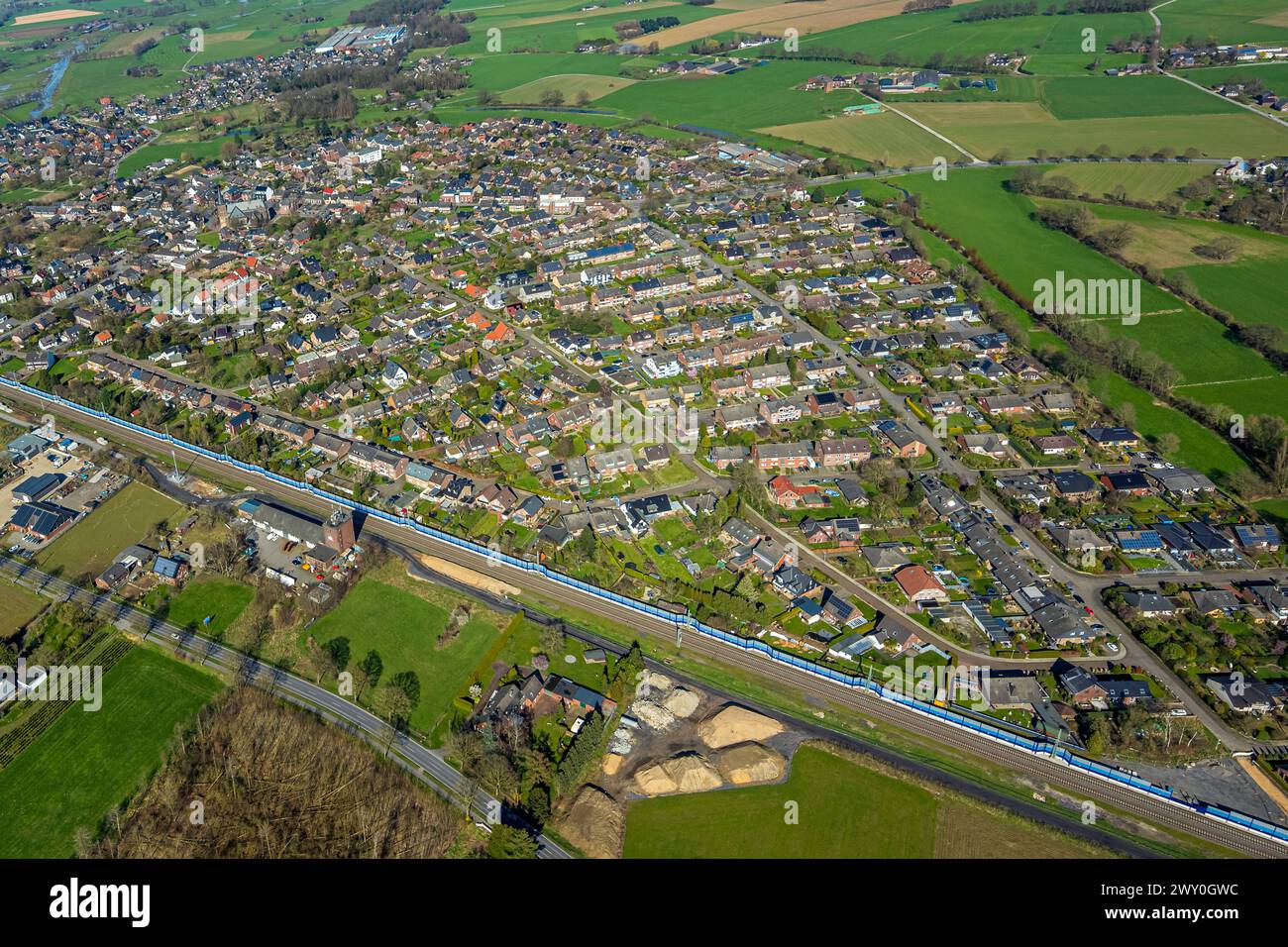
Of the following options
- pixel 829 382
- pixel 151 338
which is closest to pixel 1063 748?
pixel 829 382

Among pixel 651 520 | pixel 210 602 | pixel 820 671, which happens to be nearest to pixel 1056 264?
pixel 651 520

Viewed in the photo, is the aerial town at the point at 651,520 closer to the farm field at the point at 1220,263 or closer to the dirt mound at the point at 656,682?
the dirt mound at the point at 656,682

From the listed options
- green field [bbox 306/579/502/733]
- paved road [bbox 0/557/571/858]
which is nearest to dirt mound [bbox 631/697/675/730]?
paved road [bbox 0/557/571/858]

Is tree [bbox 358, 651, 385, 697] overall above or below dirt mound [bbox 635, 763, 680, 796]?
above

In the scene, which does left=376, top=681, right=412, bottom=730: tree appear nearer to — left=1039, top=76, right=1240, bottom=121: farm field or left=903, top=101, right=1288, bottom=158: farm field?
left=903, top=101, right=1288, bottom=158: farm field

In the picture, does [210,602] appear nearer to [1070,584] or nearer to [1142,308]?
[1070,584]

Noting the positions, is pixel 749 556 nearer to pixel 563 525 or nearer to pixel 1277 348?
pixel 563 525
